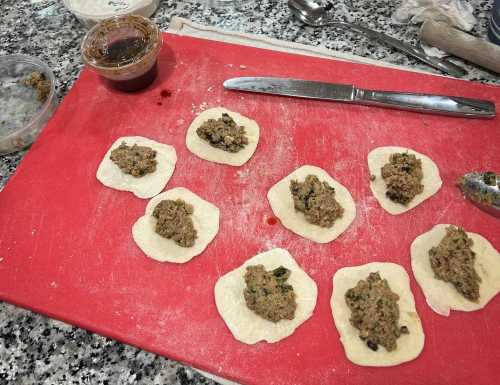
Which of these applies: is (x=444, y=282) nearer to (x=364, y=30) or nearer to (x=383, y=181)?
(x=383, y=181)

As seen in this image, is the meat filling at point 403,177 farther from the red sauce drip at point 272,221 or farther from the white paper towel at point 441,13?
the white paper towel at point 441,13

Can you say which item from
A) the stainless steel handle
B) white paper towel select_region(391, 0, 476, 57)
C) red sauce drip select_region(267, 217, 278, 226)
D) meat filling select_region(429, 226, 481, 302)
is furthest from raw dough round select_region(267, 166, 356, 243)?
white paper towel select_region(391, 0, 476, 57)

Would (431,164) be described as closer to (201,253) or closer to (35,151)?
(201,253)

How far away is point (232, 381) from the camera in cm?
165

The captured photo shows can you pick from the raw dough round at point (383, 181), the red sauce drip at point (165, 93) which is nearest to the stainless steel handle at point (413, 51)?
the raw dough round at point (383, 181)

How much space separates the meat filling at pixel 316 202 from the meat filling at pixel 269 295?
339 millimetres

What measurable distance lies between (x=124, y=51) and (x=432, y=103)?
5.70 feet

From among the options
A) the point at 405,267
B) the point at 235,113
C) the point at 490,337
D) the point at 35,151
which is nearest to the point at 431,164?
the point at 405,267

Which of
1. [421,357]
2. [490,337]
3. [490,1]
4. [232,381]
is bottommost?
[232,381]

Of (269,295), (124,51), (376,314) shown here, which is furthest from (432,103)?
(124,51)

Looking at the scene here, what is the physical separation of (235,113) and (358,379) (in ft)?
4.86

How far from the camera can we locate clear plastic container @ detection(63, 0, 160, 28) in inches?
106

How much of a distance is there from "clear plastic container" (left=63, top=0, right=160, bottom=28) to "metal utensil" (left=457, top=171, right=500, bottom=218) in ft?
7.51

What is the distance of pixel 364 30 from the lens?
2.61 meters
